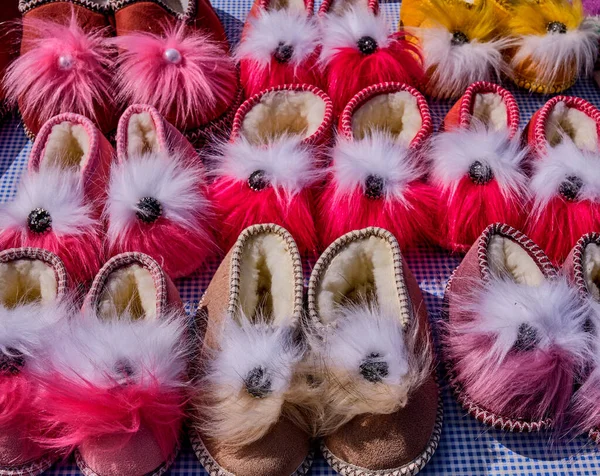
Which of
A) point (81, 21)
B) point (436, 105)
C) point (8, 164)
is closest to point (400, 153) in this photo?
point (436, 105)

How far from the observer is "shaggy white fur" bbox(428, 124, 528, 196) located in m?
1.23

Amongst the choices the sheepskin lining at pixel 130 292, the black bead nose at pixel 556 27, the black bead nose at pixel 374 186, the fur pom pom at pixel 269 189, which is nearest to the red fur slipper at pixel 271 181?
the fur pom pom at pixel 269 189

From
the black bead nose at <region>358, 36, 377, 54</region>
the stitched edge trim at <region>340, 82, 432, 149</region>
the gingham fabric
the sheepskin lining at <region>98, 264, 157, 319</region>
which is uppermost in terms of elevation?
the black bead nose at <region>358, 36, 377, 54</region>

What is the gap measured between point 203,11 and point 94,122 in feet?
1.21

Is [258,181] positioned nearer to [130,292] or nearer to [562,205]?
[130,292]

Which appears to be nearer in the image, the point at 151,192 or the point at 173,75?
the point at 151,192

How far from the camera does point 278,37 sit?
1.44 meters

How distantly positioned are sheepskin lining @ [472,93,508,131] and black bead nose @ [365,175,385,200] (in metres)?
0.31

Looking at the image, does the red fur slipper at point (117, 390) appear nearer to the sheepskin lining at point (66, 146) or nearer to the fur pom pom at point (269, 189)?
the fur pom pom at point (269, 189)

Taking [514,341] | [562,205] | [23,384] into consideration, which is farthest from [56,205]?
[562,205]

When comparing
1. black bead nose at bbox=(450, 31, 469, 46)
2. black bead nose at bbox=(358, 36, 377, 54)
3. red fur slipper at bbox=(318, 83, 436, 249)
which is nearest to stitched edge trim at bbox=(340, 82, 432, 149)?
red fur slipper at bbox=(318, 83, 436, 249)

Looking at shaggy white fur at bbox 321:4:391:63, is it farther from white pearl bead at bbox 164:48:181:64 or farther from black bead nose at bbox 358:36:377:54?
white pearl bead at bbox 164:48:181:64

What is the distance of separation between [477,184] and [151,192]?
2.07ft

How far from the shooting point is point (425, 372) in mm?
994
